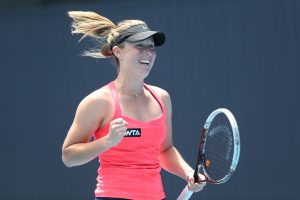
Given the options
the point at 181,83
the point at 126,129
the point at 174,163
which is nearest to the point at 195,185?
the point at 174,163

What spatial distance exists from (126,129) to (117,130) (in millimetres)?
133

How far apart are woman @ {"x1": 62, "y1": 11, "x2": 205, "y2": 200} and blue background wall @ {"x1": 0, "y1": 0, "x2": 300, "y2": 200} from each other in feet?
8.45

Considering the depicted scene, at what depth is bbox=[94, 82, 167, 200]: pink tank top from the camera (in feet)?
9.23

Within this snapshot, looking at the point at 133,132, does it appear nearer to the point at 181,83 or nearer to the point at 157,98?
the point at 157,98

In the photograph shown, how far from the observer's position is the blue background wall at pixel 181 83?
18.0 feet

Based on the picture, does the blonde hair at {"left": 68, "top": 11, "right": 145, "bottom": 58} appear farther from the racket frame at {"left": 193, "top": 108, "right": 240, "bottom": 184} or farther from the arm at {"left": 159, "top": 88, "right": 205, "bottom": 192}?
the racket frame at {"left": 193, "top": 108, "right": 240, "bottom": 184}

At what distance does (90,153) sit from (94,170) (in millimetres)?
3472

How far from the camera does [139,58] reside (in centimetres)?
294

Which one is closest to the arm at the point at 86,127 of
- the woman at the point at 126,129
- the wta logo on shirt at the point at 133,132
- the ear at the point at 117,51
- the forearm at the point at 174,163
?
the woman at the point at 126,129

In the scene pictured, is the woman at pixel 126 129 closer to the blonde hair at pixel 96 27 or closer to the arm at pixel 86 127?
the arm at pixel 86 127

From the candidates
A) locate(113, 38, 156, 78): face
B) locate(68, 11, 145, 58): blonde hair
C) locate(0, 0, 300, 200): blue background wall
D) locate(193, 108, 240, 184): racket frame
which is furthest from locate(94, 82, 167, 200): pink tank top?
locate(0, 0, 300, 200): blue background wall
